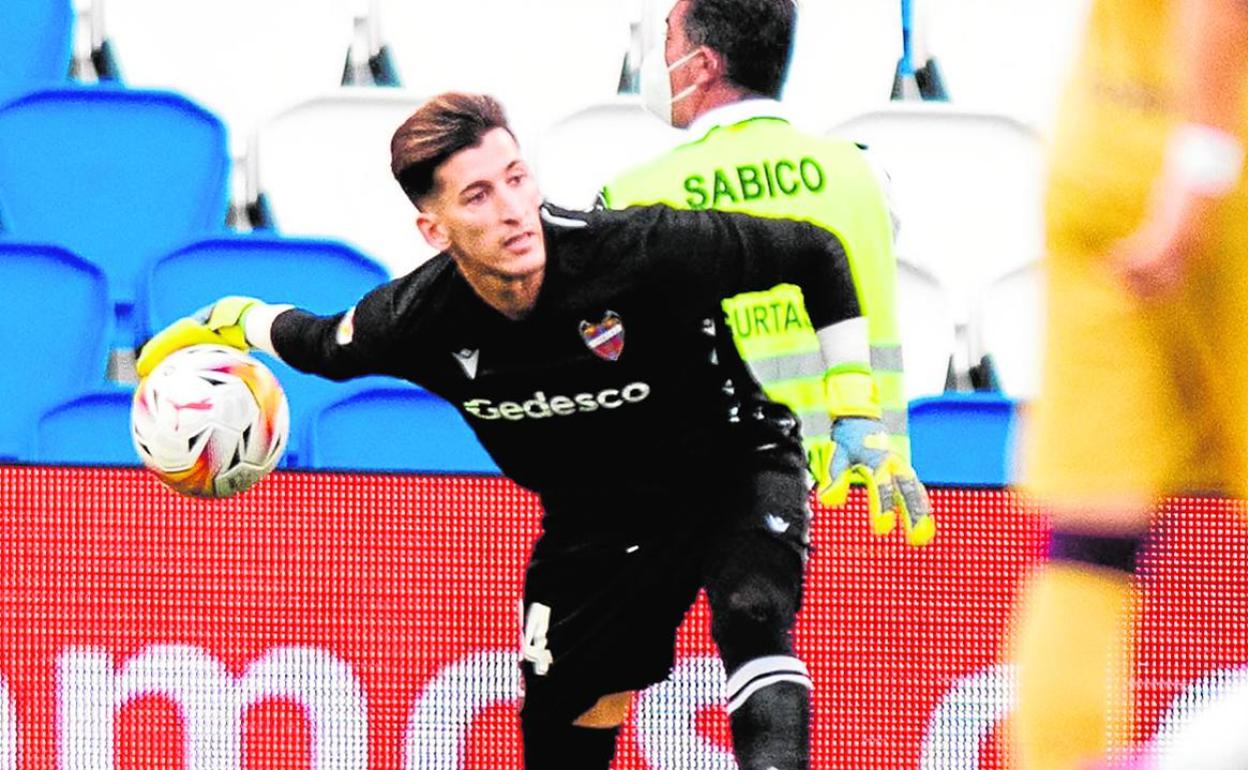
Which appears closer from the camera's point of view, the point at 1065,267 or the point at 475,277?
the point at 1065,267

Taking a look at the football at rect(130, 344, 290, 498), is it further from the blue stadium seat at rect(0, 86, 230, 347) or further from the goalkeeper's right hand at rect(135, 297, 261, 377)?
the blue stadium seat at rect(0, 86, 230, 347)

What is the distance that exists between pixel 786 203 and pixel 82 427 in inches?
73.1

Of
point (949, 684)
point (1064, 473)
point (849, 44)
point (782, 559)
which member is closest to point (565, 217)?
point (782, 559)

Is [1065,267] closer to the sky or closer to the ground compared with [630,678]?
closer to the sky

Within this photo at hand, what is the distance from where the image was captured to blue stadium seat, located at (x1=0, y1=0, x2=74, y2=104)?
6879mm

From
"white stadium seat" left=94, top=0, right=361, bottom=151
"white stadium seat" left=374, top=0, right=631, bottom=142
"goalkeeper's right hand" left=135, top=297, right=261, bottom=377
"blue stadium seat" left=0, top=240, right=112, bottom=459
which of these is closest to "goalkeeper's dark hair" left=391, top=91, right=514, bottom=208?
"goalkeeper's right hand" left=135, top=297, right=261, bottom=377

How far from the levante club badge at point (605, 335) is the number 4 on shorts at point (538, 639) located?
57 cm

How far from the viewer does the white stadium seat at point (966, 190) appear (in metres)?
6.75

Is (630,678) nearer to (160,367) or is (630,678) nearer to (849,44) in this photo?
(160,367)

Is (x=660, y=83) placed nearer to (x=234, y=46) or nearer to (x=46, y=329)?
(x=46, y=329)

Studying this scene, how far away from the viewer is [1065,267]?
306 centimetres

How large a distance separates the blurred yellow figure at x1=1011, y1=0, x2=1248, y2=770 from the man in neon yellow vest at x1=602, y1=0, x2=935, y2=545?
213 centimetres

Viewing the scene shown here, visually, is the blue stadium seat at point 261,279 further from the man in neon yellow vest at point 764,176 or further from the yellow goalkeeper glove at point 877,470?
the yellow goalkeeper glove at point 877,470

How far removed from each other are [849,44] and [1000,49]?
479 mm
